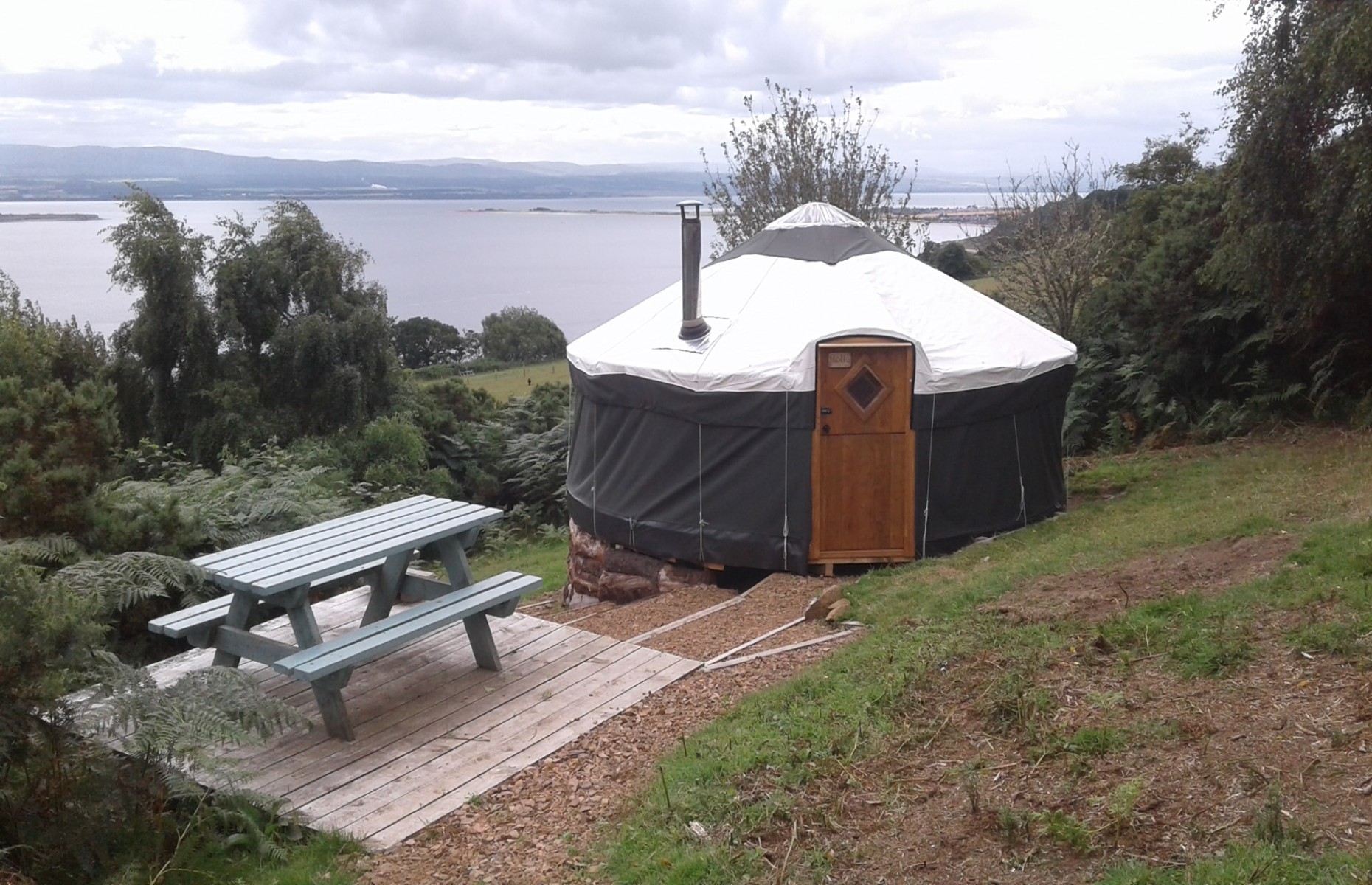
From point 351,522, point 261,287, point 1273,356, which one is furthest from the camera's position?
point 261,287

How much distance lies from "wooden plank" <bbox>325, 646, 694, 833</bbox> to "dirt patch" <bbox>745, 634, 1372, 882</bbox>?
1.38 meters

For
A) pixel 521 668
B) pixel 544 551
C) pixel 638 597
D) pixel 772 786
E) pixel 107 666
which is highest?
pixel 107 666

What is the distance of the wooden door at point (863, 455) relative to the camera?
697cm

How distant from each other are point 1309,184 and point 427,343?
31223 mm

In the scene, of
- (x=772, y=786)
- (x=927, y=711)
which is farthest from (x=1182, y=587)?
(x=772, y=786)

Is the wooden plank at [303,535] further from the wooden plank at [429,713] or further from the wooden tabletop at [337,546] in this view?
the wooden plank at [429,713]

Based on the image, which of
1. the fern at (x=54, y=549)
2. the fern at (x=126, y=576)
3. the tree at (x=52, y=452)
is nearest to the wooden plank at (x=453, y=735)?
the fern at (x=126, y=576)

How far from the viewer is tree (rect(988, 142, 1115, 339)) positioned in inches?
555

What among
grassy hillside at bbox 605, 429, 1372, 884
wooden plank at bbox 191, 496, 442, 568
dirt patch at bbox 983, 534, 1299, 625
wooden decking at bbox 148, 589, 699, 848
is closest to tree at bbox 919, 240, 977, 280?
dirt patch at bbox 983, 534, 1299, 625

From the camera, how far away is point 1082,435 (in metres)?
11.8

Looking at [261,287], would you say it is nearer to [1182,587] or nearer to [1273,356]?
[1273,356]

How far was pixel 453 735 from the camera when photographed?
4344mm

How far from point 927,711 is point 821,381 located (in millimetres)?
3377

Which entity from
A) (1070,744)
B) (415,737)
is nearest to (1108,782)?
(1070,744)
